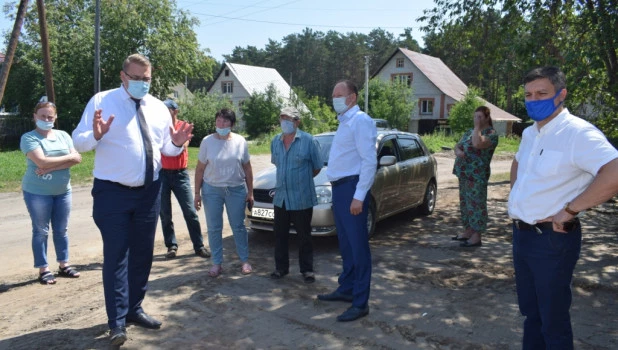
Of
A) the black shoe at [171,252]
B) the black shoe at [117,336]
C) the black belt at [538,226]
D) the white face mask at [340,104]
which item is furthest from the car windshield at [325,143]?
the black belt at [538,226]

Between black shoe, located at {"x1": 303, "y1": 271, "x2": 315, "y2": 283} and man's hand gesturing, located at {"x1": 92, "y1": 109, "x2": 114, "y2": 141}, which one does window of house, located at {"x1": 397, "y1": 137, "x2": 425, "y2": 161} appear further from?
man's hand gesturing, located at {"x1": 92, "y1": 109, "x2": 114, "y2": 141}

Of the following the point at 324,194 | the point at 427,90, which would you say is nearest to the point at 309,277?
the point at 324,194

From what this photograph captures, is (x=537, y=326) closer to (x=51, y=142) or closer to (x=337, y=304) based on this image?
(x=337, y=304)

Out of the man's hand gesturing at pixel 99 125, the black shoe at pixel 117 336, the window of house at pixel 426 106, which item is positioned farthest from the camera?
the window of house at pixel 426 106

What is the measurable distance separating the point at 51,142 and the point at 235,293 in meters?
2.54

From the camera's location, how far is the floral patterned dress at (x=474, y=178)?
6.68 metres

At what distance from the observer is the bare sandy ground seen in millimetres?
3881

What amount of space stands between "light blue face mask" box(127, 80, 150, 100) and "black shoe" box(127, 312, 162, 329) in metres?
1.82

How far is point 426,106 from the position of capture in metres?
50.5

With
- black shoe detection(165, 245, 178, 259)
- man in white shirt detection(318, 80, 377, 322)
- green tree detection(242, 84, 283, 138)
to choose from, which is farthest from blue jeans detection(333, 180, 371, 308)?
green tree detection(242, 84, 283, 138)

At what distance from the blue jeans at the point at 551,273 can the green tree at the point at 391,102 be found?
3842 cm

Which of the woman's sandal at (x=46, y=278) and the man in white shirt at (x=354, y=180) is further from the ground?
the man in white shirt at (x=354, y=180)

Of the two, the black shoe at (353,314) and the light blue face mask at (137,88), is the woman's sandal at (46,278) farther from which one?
the black shoe at (353,314)

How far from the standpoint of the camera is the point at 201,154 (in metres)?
5.48
